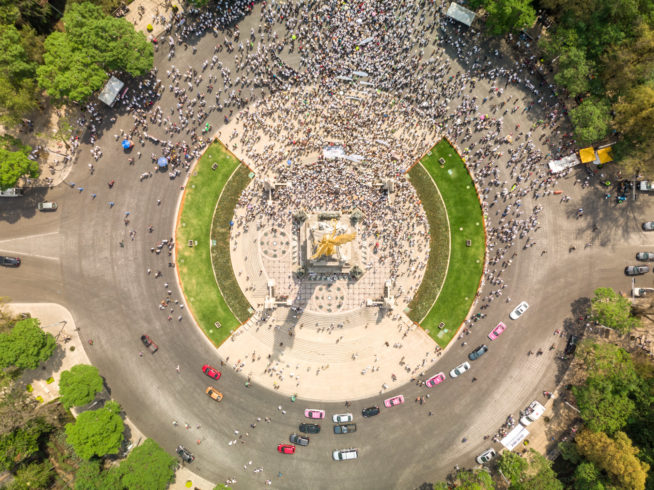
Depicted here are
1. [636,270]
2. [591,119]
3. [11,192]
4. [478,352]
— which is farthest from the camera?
[636,270]

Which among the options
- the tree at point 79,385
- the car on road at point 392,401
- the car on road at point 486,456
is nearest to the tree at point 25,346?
the tree at point 79,385

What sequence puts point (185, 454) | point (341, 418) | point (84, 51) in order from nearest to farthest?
1. point (84, 51)
2. point (185, 454)
3. point (341, 418)

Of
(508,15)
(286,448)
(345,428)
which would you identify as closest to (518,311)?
(345,428)

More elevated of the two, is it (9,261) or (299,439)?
(9,261)

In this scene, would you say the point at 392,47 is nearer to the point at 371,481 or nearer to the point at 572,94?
the point at 572,94

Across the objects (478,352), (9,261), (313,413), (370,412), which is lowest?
(313,413)

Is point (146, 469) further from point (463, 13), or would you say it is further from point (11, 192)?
point (463, 13)

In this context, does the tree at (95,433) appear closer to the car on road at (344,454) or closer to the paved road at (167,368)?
the paved road at (167,368)

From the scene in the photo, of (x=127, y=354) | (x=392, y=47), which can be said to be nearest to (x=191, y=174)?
(x=127, y=354)
